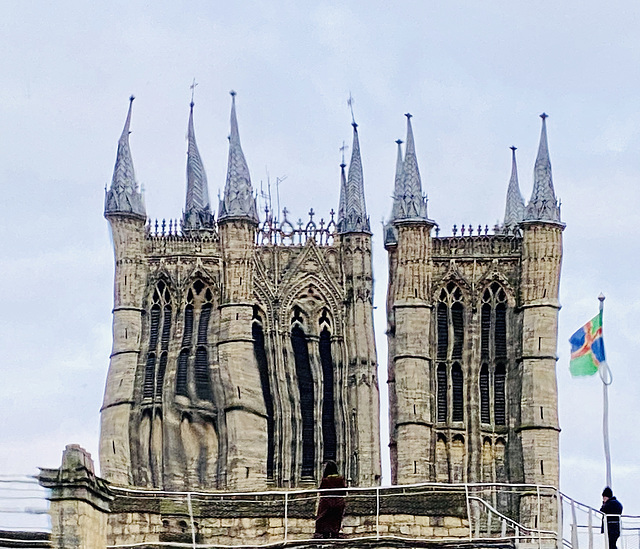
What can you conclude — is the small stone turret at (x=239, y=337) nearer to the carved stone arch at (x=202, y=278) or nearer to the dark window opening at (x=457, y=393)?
the carved stone arch at (x=202, y=278)

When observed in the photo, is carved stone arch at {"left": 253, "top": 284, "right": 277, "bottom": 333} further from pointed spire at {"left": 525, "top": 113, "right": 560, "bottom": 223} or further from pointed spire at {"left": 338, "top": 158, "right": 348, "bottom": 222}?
pointed spire at {"left": 525, "top": 113, "right": 560, "bottom": 223}

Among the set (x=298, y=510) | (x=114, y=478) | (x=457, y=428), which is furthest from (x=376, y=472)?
(x=298, y=510)

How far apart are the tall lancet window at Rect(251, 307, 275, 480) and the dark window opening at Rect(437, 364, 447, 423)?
196 inches

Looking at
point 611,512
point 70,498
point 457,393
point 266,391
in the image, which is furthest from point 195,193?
point 70,498

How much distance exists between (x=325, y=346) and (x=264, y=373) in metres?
2.15

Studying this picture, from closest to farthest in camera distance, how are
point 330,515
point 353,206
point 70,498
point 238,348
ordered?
point 70,498, point 330,515, point 238,348, point 353,206

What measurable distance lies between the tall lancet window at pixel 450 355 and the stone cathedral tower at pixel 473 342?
0.10 feet

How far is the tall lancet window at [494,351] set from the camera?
70.4 metres

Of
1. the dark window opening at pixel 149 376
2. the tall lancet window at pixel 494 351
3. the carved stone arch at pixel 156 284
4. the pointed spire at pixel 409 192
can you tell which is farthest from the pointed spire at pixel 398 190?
the dark window opening at pixel 149 376

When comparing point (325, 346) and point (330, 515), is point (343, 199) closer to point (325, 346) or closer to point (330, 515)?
point (325, 346)

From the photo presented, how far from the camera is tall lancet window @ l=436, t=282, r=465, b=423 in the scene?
2768 inches

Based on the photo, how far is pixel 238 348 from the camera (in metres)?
68.9

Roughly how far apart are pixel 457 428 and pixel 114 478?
10673 mm

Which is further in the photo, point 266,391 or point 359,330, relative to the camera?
point 359,330
